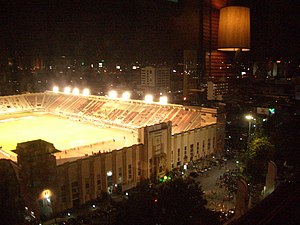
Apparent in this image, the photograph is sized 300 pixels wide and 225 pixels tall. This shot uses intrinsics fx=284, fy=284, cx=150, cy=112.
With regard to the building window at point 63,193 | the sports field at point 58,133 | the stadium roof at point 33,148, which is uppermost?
the stadium roof at point 33,148

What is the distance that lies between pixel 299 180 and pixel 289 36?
5509mm

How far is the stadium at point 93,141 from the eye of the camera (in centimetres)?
1888

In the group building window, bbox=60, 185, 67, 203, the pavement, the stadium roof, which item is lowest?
the pavement

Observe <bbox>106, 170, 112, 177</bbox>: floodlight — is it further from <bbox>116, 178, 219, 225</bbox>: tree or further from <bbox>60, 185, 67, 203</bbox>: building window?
<bbox>116, 178, 219, 225</bbox>: tree

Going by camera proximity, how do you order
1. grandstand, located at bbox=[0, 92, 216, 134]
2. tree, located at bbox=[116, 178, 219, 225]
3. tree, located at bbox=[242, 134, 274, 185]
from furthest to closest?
1. grandstand, located at bbox=[0, 92, 216, 134]
2. tree, located at bbox=[242, 134, 274, 185]
3. tree, located at bbox=[116, 178, 219, 225]

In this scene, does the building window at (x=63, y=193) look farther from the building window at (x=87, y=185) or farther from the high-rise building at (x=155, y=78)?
the high-rise building at (x=155, y=78)

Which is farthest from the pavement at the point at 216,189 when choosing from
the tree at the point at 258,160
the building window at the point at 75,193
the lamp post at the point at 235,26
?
→ the lamp post at the point at 235,26

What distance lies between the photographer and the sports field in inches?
1158

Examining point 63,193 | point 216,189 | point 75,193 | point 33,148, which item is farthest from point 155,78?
point 33,148

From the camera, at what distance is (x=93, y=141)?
30156 mm

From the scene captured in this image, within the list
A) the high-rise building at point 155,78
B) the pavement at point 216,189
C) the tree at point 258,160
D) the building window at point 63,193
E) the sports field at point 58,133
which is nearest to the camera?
the building window at point 63,193

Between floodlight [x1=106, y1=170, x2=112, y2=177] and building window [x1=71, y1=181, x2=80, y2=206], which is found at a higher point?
floodlight [x1=106, y1=170, x2=112, y2=177]

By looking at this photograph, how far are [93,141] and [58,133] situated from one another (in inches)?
266

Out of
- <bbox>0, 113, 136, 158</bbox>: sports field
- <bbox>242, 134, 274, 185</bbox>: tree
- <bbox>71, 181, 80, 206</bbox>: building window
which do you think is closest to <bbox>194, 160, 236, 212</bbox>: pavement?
<bbox>242, 134, 274, 185</bbox>: tree
